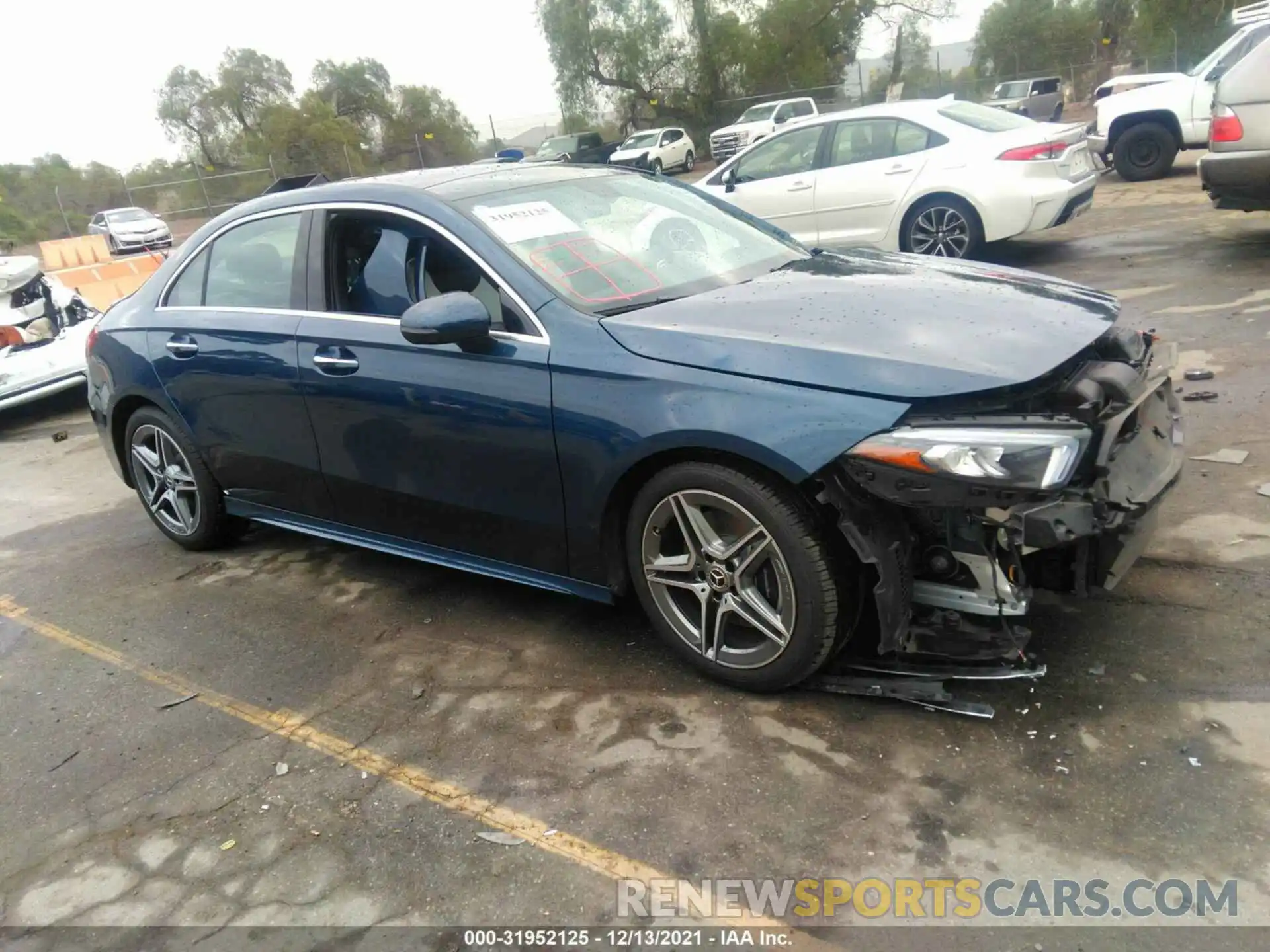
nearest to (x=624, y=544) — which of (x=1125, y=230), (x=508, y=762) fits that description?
(x=508, y=762)

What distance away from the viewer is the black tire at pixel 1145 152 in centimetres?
1273

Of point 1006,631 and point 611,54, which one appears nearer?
point 1006,631

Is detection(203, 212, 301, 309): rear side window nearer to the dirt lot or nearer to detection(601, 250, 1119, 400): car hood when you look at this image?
the dirt lot

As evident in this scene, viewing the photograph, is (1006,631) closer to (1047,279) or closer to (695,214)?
(1047,279)

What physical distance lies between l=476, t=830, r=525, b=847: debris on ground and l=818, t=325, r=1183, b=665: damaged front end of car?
1159mm

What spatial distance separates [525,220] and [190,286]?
1.91m

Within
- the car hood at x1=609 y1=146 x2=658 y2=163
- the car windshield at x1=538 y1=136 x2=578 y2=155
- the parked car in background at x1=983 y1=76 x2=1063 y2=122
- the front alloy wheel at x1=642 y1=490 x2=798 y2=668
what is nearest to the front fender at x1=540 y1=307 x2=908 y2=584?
the front alloy wheel at x1=642 y1=490 x2=798 y2=668

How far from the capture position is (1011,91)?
3419cm

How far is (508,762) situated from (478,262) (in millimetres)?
1652

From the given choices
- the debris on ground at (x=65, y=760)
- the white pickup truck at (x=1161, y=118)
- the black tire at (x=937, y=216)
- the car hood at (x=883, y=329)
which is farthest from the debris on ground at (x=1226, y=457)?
the white pickup truck at (x=1161, y=118)

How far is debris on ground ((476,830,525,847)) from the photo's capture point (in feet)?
8.45

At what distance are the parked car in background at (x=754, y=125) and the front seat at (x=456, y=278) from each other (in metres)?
23.8

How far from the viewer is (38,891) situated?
2.63 meters

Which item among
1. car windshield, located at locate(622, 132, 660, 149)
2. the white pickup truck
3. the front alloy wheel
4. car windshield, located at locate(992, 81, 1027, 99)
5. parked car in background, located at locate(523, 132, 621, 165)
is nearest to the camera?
the front alloy wheel
